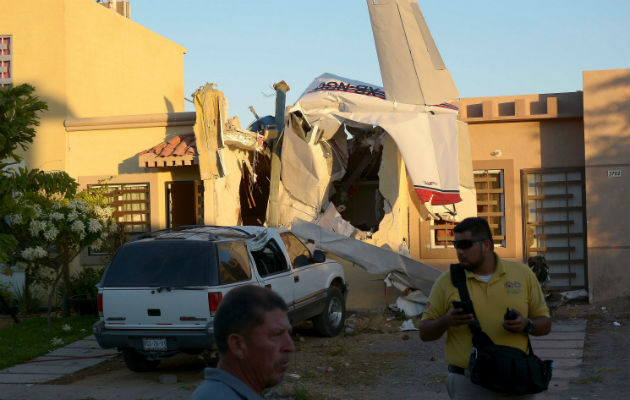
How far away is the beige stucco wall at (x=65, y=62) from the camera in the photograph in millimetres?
15969

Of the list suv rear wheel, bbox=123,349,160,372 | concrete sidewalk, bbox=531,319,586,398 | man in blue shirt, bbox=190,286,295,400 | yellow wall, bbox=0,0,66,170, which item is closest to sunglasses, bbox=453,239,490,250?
man in blue shirt, bbox=190,286,295,400

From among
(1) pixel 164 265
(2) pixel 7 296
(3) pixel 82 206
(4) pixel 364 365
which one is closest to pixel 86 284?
(2) pixel 7 296

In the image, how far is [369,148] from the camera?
52.0ft

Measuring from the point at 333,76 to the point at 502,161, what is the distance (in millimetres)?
3961

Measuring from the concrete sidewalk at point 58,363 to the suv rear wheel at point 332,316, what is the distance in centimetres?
316

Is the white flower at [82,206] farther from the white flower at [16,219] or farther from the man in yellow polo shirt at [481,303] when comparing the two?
the man in yellow polo shirt at [481,303]

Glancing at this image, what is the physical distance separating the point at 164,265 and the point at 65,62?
901 centimetres

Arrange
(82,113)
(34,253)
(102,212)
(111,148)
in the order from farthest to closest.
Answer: (82,113)
(111,148)
(102,212)
(34,253)

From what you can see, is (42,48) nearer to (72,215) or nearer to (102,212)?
Result: (102,212)

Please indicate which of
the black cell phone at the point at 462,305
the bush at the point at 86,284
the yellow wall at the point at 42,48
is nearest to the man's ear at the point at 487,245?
the black cell phone at the point at 462,305

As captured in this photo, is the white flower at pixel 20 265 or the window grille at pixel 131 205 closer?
the white flower at pixel 20 265

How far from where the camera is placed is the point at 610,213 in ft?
46.0

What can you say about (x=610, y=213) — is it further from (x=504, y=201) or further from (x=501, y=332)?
(x=501, y=332)

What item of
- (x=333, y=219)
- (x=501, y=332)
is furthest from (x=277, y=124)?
(x=501, y=332)
